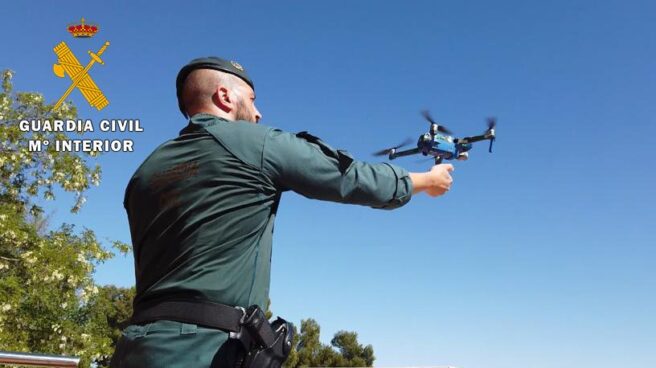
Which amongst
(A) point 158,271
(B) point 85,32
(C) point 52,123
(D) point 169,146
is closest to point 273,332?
(A) point 158,271

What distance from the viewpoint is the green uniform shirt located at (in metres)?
2.38

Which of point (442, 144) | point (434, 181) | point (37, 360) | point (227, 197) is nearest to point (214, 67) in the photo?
point (227, 197)

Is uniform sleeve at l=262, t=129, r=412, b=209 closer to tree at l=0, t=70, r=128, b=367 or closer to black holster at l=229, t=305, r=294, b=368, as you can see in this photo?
black holster at l=229, t=305, r=294, b=368

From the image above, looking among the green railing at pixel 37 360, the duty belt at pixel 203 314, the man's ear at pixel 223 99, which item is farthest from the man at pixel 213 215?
the green railing at pixel 37 360

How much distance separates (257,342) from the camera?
7.57ft

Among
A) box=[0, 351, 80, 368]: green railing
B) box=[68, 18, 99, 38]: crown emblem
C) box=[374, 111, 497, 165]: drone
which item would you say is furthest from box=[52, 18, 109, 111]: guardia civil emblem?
box=[0, 351, 80, 368]: green railing

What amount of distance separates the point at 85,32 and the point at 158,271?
21.9m

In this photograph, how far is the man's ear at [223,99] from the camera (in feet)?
9.49

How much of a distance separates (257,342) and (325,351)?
45.6 m

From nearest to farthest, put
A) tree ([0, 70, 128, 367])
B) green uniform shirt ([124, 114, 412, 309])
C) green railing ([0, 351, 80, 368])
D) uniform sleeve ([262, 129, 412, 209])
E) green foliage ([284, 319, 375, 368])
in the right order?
green uniform shirt ([124, 114, 412, 309])
uniform sleeve ([262, 129, 412, 209])
green railing ([0, 351, 80, 368])
tree ([0, 70, 128, 367])
green foliage ([284, 319, 375, 368])

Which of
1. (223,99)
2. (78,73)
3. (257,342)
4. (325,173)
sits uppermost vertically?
(78,73)

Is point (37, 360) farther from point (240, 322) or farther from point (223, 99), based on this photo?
point (223, 99)

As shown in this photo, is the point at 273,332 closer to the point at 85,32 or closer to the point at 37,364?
the point at 37,364

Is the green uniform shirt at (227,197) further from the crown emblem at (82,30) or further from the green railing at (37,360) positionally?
the crown emblem at (82,30)
